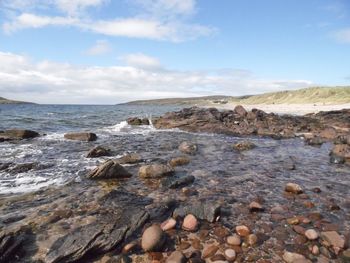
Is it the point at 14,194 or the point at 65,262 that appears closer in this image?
the point at 65,262

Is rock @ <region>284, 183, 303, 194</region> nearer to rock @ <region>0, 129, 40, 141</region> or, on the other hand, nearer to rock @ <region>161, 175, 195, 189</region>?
rock @ <region>161, 175, 195, 189</region>

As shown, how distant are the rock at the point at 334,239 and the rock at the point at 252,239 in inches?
55.9

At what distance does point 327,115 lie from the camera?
37719mm

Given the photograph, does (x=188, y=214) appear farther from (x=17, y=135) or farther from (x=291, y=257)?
(x=17, y=135)

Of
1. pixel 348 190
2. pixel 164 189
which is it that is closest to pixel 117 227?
pixel 164 189

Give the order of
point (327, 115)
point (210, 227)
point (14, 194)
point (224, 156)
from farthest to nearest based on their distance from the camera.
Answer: point (327, 115), point (224, 156), point (14, 194), point (210, 227)

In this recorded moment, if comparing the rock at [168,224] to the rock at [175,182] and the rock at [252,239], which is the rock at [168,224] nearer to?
the rock at [252,239]

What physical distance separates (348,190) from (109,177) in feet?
25.9

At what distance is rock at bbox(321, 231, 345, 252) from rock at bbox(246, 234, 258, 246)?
142 cm

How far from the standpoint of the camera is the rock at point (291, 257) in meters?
5.50

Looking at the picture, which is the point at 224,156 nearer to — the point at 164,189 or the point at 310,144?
the point at 164,189

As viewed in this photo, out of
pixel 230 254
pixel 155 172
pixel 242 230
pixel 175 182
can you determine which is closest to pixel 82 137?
pixel 155 172

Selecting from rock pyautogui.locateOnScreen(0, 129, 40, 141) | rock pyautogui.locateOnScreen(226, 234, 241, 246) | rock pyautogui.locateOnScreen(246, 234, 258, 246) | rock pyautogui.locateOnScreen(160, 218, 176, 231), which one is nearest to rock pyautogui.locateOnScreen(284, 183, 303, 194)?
rock pyautogui.locateOnScreen(246, 234, 258, 246)

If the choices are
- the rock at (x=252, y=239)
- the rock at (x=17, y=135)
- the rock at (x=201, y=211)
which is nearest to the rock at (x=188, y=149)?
the rock at (x=201, y=211)
